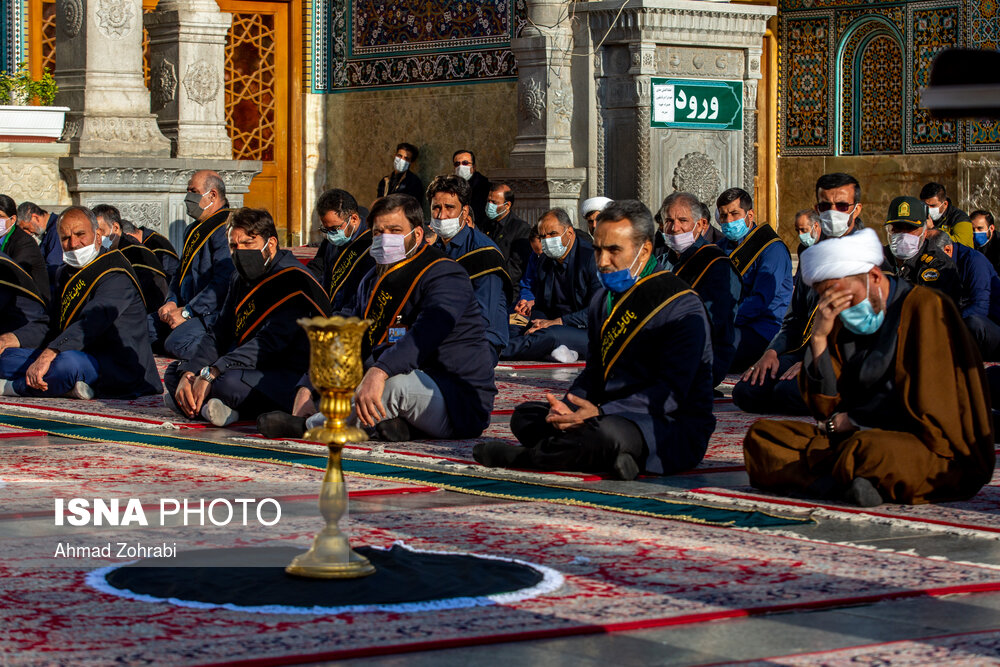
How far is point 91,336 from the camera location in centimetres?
783

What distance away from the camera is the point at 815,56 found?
1534cm

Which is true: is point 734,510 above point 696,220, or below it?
below

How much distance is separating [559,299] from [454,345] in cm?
398

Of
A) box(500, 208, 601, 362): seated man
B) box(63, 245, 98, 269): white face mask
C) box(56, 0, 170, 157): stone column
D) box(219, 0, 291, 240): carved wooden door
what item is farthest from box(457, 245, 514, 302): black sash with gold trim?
box(219, 0, 291, 240): carved wooden door

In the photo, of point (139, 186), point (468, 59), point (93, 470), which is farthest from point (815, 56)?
point (93, 470)

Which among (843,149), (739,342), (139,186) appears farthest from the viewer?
(843,149)

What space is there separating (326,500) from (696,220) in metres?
4.86

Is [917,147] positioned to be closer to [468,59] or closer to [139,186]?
[468,59]

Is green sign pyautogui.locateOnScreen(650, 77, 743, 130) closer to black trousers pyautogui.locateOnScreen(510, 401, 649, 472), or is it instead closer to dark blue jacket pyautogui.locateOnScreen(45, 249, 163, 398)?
dark blue jacket pyautogui.locateOnScreen(45, 249, 163, 398)

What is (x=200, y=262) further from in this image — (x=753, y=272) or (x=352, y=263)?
(x=753, y=272)

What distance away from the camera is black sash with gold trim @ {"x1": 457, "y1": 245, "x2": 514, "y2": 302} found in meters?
8.21

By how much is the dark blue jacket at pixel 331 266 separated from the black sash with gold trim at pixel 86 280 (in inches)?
46.3

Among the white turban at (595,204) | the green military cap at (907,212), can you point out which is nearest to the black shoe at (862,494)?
the green military cap at (907,212)

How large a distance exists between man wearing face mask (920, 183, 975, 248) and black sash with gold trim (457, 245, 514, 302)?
13.6 ft
